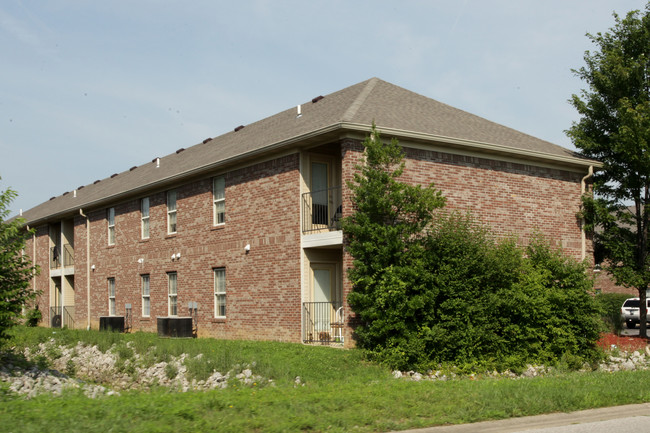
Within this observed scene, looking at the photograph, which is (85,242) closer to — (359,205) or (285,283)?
(285,283)

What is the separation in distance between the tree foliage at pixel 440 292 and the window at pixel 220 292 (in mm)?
6451

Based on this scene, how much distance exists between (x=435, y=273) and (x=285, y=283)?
483 centimetres

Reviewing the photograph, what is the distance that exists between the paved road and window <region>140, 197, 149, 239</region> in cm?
2000

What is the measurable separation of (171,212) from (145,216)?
2.53 metres

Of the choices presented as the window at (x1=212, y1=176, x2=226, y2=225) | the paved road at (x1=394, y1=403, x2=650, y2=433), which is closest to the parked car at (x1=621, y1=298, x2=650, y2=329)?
the window at (x1=212, y1=176, x2=226, y2=225)

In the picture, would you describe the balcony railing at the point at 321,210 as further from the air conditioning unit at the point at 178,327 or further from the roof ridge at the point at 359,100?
the air conditioning unit at the point at 178,327

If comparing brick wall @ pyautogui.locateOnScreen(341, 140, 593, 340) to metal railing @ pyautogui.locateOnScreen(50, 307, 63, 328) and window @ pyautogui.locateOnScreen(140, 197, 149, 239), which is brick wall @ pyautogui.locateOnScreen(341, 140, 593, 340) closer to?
window @ pyautogui.locateOnScreen(140, 197, 149, 239)

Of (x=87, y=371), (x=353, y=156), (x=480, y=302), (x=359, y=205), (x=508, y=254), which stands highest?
(x=353, y=156)

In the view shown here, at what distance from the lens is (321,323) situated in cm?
1894

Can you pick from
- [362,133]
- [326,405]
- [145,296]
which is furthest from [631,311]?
[326,405]

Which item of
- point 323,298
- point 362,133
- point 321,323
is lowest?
point 321,323

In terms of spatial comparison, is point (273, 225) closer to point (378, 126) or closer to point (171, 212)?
point (378, 126)

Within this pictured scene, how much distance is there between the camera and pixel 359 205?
1656cm

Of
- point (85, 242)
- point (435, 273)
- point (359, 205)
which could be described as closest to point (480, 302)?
point (435, 273)
